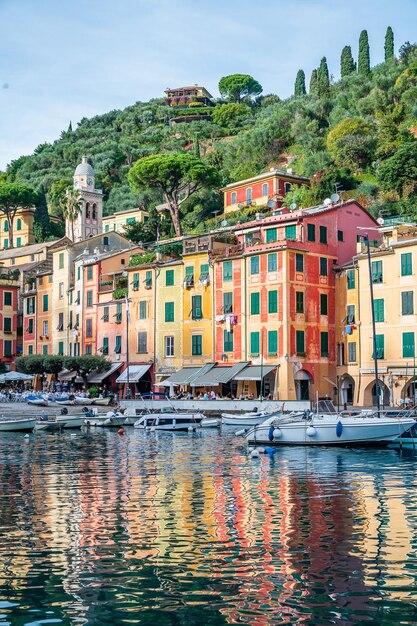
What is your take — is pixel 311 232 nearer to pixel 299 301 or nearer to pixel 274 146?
pixel 299 301

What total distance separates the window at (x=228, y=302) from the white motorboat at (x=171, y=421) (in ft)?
34.6

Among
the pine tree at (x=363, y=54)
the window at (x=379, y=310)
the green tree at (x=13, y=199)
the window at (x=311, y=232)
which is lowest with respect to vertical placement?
the window at (x=379, y=310)

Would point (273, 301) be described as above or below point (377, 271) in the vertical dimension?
below

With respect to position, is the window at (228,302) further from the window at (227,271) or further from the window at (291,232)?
the window at (291,232)

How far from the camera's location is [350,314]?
194 ft

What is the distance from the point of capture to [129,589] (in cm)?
1391

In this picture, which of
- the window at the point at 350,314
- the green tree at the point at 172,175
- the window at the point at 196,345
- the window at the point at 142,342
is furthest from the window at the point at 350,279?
the green tree at the point at 172,175

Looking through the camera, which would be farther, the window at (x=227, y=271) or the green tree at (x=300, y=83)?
the green tree at (x=300, y=83)

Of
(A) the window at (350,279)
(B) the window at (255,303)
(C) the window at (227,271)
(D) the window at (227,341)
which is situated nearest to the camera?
(A) the window at (350,279)

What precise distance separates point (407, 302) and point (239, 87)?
142893mm

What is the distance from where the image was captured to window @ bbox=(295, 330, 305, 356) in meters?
59.0

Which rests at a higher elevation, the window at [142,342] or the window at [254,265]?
the window at [254,265]

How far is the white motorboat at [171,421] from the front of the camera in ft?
174

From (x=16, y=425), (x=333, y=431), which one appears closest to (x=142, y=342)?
(x=16, y=425)
